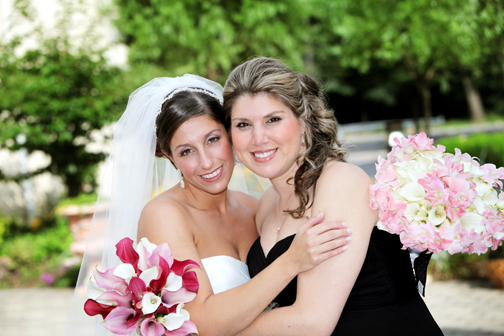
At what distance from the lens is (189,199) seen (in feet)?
10.8

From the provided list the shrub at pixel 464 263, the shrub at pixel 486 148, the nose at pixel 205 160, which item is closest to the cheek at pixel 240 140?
the nose at pixel 205 160

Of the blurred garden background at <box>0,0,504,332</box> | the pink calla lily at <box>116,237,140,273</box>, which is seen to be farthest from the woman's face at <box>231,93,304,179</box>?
the blurred garden background at <box>0,0,504,332</box>

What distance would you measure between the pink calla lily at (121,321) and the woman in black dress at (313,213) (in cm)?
71

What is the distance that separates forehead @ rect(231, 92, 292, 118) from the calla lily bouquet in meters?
1.01

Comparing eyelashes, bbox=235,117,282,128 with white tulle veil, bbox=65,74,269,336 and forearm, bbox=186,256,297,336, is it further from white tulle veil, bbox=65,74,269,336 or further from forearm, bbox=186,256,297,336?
forearm, bbox=186,256,297,336

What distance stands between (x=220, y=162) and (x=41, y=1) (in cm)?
1303

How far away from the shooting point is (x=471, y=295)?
272 inches

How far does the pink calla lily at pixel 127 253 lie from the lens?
2.06 meters

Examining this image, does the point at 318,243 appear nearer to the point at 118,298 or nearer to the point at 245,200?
the point at 118,298

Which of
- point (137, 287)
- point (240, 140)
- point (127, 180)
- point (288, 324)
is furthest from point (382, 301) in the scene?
point (127, 180)

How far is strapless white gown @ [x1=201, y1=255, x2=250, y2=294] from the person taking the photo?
299cm

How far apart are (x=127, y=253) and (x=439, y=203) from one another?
1.43 meters

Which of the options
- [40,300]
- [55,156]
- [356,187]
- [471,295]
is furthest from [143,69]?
[356,187]

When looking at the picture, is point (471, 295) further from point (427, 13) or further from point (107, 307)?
point (427, 13)
